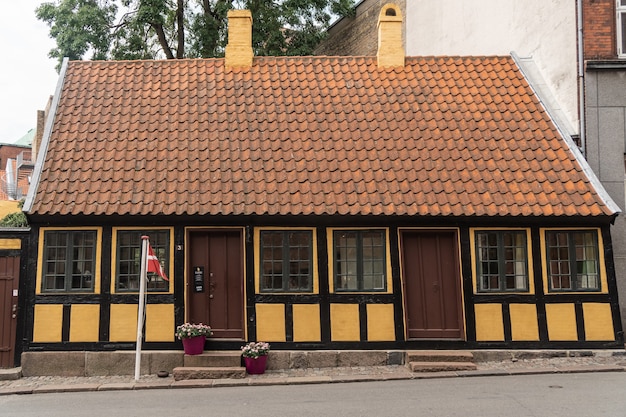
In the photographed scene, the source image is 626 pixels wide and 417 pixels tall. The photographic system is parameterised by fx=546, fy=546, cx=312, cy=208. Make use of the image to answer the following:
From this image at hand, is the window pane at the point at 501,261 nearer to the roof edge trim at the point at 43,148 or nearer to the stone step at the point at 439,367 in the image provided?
the stone step at the point at 439,367

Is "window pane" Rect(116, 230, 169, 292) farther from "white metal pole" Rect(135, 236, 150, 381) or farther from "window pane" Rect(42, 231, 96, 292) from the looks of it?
"white metal pole" Rect(135, 236, 150, 381)

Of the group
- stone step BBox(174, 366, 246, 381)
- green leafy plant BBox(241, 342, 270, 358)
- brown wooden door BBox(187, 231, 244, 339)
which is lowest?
stone step BBox(174, 366, 246, 381)

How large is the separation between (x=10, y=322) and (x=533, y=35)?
12.7 metres

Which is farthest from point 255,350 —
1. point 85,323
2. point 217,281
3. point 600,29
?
point 600,29

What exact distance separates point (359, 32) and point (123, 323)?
16812 mm

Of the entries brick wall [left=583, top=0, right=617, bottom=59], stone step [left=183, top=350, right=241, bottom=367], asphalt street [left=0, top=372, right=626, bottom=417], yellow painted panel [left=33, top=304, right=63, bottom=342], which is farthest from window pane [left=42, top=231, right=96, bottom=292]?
brick wall [left=583, top=0, right=617, bottom=59]

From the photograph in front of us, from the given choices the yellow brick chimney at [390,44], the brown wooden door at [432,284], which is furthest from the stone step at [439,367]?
the yellow brick chimney at [390,44]

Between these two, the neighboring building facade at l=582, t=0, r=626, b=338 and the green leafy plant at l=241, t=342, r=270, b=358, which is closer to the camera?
the green leafy plant at l=241, t=342, r=270, b=358

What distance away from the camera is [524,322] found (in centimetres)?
980

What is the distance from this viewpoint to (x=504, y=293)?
9.87m

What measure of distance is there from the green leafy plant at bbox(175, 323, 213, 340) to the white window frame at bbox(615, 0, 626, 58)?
9878 mm

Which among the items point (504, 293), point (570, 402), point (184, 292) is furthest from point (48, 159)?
point (570, 402)

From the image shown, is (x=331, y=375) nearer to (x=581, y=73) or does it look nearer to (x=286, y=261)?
(x=286, y=261)

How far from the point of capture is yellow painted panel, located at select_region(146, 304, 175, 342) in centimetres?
962
